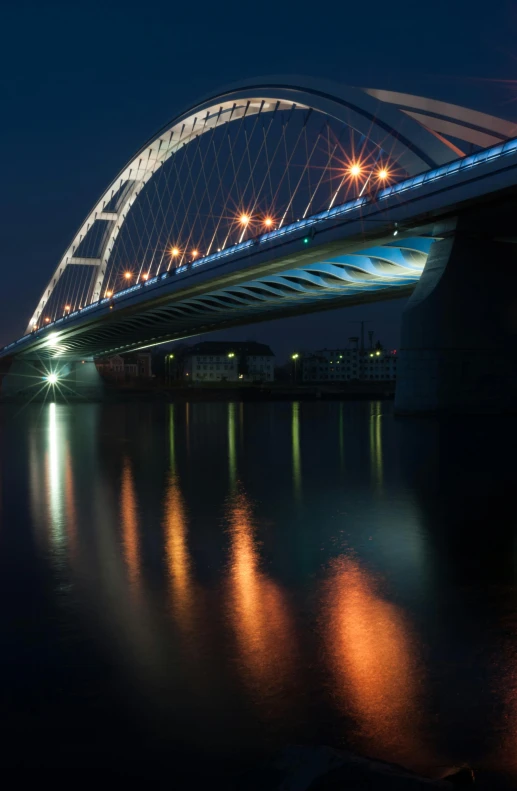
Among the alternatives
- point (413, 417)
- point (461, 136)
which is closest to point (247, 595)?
point (413, 417)

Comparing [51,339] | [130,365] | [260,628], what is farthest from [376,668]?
[130,365]

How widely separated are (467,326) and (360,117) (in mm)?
10372

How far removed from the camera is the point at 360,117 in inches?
1164

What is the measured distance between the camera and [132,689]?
3.51m

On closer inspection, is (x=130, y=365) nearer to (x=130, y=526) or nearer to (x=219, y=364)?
(x=219, y=364)

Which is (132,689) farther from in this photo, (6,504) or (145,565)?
(6,504)

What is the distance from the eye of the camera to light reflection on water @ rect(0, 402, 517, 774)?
3215mm

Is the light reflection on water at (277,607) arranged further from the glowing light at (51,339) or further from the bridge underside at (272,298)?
the glowing light at (51,339)

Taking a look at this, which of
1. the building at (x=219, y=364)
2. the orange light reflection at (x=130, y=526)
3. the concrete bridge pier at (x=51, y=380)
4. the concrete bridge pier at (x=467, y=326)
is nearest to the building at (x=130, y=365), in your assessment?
the building at (x=219, y=364)

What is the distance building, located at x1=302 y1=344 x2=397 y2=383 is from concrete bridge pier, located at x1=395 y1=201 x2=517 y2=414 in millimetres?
135399

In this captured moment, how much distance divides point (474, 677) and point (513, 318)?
2334 centimetres

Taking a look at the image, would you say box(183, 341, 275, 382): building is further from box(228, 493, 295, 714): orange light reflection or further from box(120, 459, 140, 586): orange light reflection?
box(228, 493, 295, 714): orange light reflection

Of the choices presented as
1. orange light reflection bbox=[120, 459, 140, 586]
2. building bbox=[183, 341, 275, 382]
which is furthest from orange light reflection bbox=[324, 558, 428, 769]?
building bbox=[183, 341, 275, 382]

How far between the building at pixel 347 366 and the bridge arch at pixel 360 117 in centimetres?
11089
